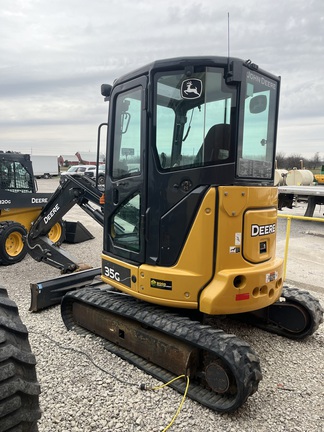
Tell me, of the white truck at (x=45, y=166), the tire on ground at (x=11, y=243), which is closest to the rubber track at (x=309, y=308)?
the tire on ground at (x=11, y=243)

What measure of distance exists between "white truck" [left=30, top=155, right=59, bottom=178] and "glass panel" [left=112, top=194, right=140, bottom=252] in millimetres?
42781

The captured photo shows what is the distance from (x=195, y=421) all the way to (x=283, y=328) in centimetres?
197

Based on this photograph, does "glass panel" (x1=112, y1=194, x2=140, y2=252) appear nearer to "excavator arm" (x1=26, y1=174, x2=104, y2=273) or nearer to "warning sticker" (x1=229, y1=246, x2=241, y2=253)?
"warning sticker" (x1=229, y1=246, x2=241, y2=253)

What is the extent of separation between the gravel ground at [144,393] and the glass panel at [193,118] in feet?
7.05

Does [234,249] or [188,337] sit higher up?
[234,249]

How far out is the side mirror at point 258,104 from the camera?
11.8 feet

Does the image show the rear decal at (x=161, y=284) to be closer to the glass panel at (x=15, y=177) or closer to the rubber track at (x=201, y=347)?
the rubber track at (x=201, y=347)

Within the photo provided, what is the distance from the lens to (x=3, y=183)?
930 centimetres

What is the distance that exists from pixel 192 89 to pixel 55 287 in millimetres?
3592

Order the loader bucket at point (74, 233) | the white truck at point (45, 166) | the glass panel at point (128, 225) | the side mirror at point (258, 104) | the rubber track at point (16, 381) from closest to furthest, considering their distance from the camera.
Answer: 1. the rubber track at point (16, 381)
2. the side mirror at point (258, 104)
3. the glass panel at point (128, 225)
4. the loader bucket at point (74, 233)
5. the white truck at point (45, 166)

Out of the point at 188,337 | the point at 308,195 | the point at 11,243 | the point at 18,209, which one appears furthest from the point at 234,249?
the point at 308,195

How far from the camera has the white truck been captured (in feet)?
146

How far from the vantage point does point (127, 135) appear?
4035 mm

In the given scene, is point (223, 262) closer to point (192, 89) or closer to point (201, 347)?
point (201, 347)
